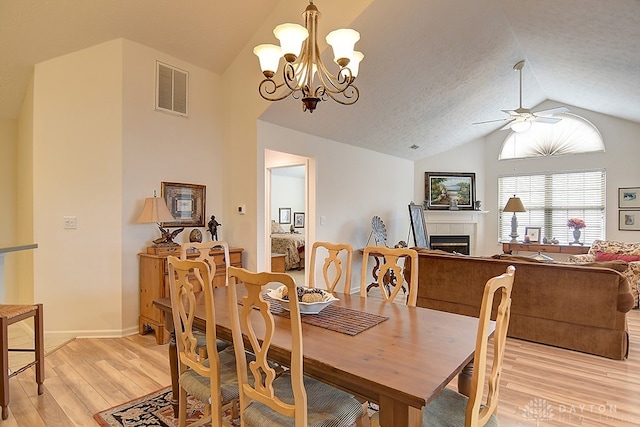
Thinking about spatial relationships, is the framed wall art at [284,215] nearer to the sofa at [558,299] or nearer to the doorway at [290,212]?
the doorway at [290,212]

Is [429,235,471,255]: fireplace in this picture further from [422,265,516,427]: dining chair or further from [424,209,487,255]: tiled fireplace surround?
[422,265,516,427]: dining chair

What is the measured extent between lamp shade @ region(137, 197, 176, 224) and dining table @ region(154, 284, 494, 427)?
5.37 ft

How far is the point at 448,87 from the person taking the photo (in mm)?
4871

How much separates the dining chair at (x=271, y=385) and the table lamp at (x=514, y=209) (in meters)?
5.69

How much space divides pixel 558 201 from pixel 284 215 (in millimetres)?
6402

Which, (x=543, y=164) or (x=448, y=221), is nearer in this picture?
(x=543, y=164)

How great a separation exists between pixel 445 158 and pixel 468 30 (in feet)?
13.6

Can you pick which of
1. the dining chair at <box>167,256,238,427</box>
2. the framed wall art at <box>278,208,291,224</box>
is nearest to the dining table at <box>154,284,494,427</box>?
the dining chair at <box>167,256,238,427</box>

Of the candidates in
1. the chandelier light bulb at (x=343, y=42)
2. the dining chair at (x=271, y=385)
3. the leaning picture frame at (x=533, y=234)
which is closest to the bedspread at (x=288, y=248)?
the leaning picture frame at (x=533, y=234)

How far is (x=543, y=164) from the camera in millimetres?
7129

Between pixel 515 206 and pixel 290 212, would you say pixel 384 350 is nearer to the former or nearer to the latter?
pixel 515 206

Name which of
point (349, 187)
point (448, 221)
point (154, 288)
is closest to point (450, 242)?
point (448, 221)

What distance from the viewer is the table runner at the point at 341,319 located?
1717 mm

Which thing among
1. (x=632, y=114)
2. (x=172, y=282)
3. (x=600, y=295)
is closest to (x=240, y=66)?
(x=172, y=282)
